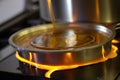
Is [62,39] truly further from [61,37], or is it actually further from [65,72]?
[65,72]

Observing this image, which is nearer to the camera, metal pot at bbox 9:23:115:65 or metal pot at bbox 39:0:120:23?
metal pot at bbox 9:23:115:65

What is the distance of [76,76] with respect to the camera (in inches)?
25.4

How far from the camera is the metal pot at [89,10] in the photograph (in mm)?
807

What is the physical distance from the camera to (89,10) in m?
0.81

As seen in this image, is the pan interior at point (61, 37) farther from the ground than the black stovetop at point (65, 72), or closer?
farther from the ground

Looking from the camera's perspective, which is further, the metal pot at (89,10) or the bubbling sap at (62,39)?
the metal pot at (89,10)

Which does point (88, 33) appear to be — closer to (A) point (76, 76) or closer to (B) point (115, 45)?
(B) point (115, 45)

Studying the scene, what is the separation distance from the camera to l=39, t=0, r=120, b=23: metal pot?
0.81 meters

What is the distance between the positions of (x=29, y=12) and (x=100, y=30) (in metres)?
0.48

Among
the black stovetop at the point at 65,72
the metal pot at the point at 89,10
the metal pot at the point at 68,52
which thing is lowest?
the black stovetop at the point at 65,72

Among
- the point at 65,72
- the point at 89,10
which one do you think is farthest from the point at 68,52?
the point at 89,10

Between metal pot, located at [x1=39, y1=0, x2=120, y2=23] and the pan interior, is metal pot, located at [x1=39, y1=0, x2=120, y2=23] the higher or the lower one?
the higher one

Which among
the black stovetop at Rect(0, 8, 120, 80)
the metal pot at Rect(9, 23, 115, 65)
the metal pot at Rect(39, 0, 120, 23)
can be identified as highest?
the metal pot at Rect(39, 0, 120, 23)

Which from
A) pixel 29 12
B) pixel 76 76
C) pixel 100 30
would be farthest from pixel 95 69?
pixel 29 12
